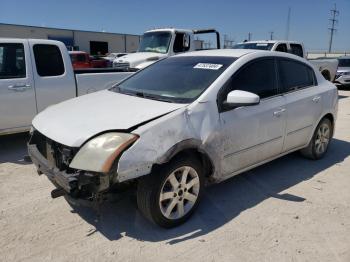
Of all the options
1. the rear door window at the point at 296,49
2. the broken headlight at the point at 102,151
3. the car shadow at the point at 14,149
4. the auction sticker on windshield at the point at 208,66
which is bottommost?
the car shadow at the point at 14,149

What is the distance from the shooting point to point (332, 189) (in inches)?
171

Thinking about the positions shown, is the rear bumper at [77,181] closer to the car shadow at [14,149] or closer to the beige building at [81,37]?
the car shadow at [14,149]

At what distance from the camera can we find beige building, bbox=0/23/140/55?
39.7 metres

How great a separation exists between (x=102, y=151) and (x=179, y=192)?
913 mm

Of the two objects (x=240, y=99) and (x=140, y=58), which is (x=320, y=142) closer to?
(x=240, y=99)

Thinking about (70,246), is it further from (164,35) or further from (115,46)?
(115,46)

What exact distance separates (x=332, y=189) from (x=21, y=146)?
4.88 metres

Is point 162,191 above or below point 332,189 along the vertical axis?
above

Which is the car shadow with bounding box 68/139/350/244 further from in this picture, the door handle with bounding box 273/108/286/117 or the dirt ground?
the door handle with bounding box 273/108/286/117

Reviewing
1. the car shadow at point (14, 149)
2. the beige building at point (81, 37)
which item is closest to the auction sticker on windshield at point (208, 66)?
the car shadow at point (14, 149)

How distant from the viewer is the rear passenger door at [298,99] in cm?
A: 445

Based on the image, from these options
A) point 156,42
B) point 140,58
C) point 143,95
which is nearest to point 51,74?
point 143,95

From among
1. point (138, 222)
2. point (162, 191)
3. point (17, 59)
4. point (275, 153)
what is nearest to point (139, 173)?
point (162, 191)

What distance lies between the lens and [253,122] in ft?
12.7
